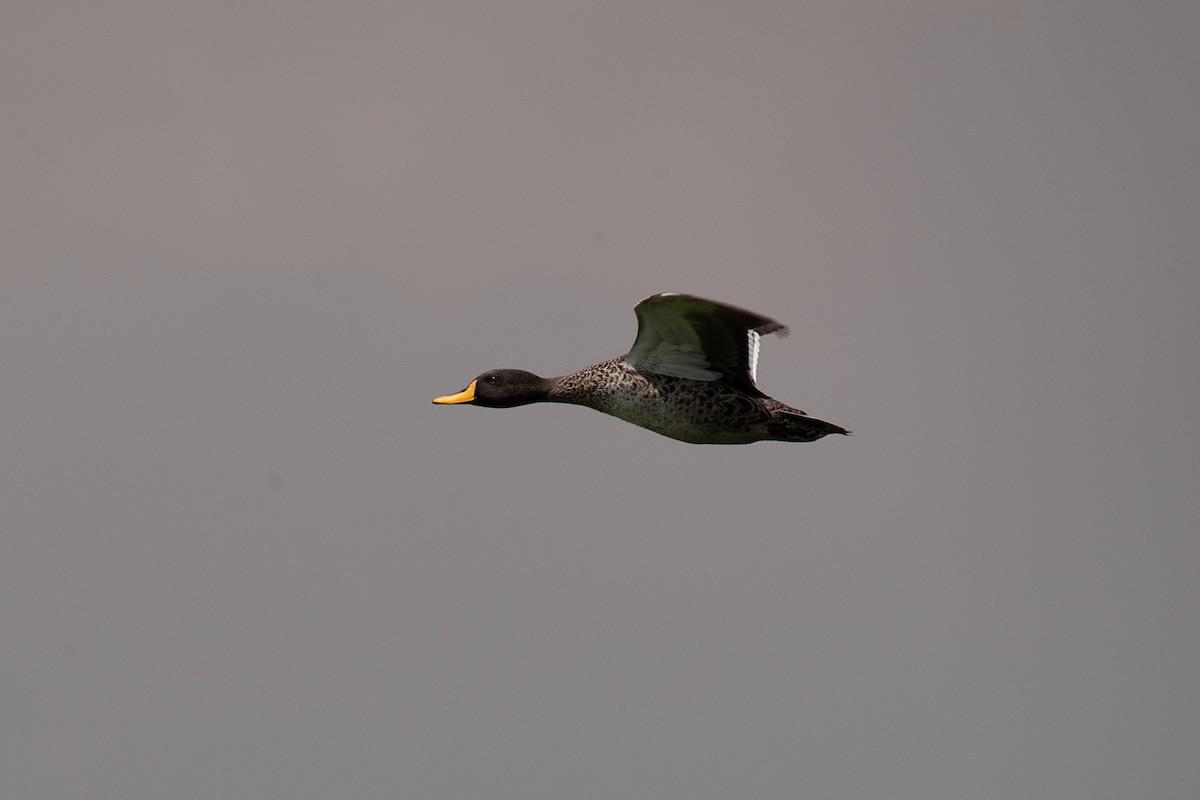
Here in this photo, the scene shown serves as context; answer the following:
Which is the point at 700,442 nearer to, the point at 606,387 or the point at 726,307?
the point at 606,387

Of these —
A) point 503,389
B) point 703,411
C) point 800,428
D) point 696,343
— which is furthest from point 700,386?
point 503,389

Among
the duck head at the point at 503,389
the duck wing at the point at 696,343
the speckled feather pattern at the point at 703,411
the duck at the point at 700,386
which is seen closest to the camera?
the duck wing at the point at 696,343

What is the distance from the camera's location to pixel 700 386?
3416 cm

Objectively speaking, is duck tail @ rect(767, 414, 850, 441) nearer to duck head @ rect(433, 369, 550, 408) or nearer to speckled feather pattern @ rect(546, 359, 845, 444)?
speckled feather pattern @ rect(546, 359, 845, 444)

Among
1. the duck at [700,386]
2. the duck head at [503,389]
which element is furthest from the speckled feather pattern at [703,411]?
the duck head at [503,389]

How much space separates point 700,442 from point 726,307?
4.24m

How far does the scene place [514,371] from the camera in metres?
36.0

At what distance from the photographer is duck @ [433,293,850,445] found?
33.5m

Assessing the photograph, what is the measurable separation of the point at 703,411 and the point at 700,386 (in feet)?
1.40

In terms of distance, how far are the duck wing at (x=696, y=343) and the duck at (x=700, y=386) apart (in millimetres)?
15

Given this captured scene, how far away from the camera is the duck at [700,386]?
33.5 m

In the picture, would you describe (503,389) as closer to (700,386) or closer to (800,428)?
(700,386)

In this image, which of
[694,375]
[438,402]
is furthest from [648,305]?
[438,402]

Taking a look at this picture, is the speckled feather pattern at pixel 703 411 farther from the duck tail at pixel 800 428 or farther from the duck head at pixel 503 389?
the duck head at pixel 503 389
